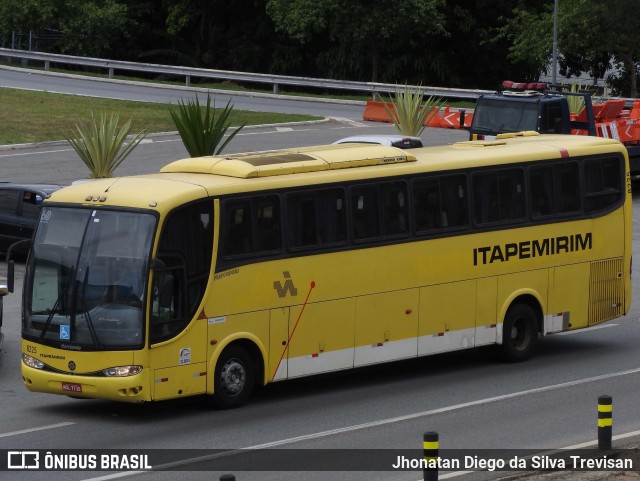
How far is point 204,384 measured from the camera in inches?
586

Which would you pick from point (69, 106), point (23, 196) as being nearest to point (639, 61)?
point (69, 106)

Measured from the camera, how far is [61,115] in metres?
45.0

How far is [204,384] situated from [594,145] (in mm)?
7493

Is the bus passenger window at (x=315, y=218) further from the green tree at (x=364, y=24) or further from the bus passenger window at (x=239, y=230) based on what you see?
the green tree at (x=364, y=24)

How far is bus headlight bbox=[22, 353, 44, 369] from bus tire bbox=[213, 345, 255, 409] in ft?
6.31

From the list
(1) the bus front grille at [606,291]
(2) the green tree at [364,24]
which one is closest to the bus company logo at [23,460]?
(1) the bus front grille at [606,291]

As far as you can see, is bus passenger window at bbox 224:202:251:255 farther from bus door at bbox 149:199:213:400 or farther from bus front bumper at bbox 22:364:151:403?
bus front bumper at bbox 22:364:151:403

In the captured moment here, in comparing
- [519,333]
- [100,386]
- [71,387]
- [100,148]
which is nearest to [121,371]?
[100,386]

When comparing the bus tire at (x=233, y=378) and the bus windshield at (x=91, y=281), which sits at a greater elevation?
the bus windshield at (x=91, y=281)

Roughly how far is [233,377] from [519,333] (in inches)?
193

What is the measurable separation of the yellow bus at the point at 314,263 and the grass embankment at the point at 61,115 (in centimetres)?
2523

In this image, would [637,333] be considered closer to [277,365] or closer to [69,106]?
[277,365]

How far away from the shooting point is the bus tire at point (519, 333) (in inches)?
716

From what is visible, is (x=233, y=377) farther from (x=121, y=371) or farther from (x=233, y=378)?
(x=121, y=371)
